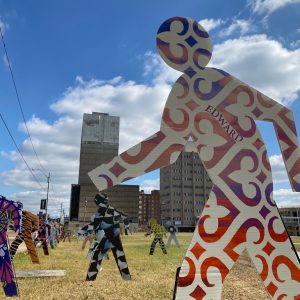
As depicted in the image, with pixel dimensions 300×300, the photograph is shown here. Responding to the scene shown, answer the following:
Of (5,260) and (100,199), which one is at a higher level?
(100,199)

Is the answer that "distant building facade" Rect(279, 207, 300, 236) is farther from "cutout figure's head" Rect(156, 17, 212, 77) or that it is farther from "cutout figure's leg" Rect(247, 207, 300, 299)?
"cutout figure's head" Rect(156, 17, 212, 77)

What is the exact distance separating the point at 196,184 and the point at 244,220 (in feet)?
279

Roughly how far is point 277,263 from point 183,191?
8393 cm

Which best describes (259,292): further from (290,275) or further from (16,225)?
(16,225)

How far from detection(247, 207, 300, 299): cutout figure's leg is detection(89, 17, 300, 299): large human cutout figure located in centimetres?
1

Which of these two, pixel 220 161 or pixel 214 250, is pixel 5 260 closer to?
pixel 214 250

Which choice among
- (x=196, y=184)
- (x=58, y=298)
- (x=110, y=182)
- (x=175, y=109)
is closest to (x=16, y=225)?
(x=58, y=298)

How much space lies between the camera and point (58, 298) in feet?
23.4

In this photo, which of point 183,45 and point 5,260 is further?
point 5,260

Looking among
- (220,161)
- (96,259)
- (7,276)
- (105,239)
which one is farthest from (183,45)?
(7,276)

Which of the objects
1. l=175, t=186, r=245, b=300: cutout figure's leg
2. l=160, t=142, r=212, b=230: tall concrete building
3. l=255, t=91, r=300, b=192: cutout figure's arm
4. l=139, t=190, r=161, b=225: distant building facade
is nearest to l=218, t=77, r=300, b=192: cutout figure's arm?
l=255, t=91, r=300, b=192: cutout figure's arm

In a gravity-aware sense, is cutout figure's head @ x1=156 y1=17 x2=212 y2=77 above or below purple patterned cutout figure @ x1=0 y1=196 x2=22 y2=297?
above

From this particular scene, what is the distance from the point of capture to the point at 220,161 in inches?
219

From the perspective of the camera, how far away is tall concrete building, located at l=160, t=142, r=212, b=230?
8656 centimetres
